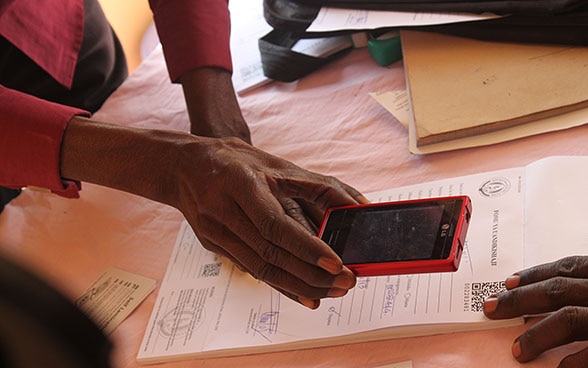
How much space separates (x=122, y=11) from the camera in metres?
2.31

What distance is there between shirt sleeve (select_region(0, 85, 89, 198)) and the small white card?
134 millimetres

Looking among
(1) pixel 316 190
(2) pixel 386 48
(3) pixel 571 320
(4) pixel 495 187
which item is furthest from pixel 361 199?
(2) pixel 386 48

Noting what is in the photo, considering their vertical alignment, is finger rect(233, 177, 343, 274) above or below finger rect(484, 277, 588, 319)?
above

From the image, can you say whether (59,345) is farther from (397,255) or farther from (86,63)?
(86,63)

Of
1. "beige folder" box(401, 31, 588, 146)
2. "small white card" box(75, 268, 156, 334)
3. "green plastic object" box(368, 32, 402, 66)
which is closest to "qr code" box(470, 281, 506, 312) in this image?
"beige folder" box(401, 31, 588, 146)

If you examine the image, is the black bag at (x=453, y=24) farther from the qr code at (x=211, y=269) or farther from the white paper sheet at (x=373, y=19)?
the qr code at (x=211, y=269)

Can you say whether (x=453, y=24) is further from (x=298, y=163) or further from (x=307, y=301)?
(x=307, y=301)

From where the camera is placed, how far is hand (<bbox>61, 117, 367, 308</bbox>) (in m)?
0.72

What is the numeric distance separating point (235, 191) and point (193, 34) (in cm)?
46

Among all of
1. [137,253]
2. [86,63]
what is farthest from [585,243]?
[86,63]

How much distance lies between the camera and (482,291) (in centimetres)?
71

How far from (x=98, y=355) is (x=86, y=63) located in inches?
46.6

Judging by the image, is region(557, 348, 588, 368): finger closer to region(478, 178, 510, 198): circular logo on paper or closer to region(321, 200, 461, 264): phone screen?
region(321, 200, 461, 264): phone screen

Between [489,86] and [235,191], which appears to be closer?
[235,191]
